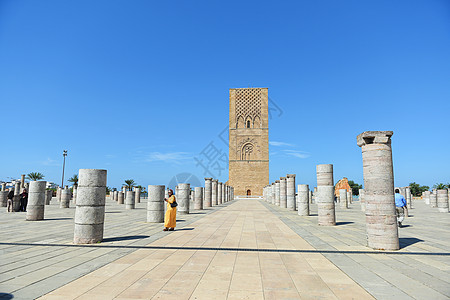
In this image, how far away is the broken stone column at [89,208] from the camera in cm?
601

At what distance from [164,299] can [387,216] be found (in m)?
4.87

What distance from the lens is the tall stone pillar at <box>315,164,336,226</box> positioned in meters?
9.73

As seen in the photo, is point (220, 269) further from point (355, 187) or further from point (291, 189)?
point (355, 187)

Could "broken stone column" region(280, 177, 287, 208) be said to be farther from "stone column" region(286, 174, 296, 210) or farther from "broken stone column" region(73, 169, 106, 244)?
"broken stone column" region(73, 169, 106, 244)

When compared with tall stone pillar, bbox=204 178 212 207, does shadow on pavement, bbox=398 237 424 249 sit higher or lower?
lower

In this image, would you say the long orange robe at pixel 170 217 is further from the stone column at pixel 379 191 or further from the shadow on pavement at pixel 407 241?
the shadow on pavement at pixel 407 241

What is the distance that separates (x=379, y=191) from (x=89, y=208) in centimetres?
639

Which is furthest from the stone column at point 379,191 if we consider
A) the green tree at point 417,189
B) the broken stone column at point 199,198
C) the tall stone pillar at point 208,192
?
the green tree at point 417,189

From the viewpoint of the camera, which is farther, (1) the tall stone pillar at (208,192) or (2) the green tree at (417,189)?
(2) the green tree at (417,189)

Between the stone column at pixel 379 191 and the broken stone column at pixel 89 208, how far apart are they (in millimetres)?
5986

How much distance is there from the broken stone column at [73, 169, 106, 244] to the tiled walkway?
1.42 m

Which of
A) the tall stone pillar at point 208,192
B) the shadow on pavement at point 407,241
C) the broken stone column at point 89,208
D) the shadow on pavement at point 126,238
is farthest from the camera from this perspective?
the tall stone pillar at point 208,192

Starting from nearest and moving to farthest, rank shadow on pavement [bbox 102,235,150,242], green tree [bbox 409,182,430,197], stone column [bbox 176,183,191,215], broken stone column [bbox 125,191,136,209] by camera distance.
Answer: shadow on pavement [bbox 102,235,150,242], stone column [bbox 176,183,191,215], broken stone column [bbox 125,191,136,209], green tree [bbox 409,182,430,197]

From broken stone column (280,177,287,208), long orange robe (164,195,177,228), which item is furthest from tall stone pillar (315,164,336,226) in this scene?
broken stone column (280,177,287,208)
